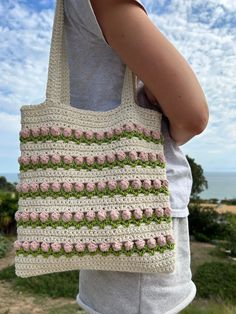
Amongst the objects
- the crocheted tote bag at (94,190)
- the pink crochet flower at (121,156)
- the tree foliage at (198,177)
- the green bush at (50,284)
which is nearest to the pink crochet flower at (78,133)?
the crocheted tote bag at (94,190)

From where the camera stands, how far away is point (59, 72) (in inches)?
40.8

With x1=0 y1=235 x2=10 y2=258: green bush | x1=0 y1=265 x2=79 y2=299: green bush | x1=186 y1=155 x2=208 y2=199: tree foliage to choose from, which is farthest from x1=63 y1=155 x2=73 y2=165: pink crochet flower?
x1=186 y1=155 x2=208 y2=199: tree foliage

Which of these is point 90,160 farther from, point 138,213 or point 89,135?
point 138,213

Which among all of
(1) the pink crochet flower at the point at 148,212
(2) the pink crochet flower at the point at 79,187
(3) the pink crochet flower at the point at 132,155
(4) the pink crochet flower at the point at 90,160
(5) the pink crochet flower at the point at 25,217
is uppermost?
(3) the pink crochet flower at the point at 132,155

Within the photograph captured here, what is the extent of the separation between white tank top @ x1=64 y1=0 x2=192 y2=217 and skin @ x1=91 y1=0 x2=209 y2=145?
0.07 meters

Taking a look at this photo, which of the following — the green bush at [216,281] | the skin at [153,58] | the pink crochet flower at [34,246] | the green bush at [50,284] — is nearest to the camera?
the skin at [153,58]

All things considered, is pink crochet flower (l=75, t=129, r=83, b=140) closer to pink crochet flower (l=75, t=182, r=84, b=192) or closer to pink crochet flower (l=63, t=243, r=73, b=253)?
pink crochet flower (l=75, t=182, r=84, b=192)

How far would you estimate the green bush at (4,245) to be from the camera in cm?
732

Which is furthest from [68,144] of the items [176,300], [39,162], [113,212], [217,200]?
[217,200]

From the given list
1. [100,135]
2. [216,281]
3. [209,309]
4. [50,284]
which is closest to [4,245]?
[50,284]

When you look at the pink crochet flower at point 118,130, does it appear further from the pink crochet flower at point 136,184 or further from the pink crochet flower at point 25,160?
the pink crochet flower at point 25,160

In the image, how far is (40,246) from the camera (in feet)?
3.28

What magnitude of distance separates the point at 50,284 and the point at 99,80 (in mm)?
4958

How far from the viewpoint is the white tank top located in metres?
1.02
